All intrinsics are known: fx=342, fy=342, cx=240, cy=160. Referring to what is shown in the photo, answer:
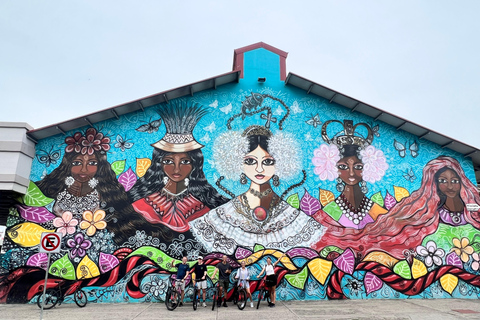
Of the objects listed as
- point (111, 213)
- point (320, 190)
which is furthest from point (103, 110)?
→ point (320, 190)

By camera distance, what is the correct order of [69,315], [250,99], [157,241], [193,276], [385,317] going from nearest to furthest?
[385,317], [69,315], [193,276], [157,241], [250,99]

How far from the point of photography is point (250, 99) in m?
15.9

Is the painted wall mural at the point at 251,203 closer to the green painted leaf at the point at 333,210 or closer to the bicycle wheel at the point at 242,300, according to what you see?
the green painted leaf at the point at 333,210

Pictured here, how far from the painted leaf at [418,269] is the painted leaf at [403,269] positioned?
0.21m

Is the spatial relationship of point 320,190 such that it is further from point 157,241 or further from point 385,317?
point 157,241

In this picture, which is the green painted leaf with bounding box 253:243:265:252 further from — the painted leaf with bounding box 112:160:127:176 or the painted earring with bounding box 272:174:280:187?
the painted leaf with bounding box 112:160:127:176

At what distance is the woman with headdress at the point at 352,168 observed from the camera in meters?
14.5

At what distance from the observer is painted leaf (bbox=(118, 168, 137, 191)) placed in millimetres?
14242

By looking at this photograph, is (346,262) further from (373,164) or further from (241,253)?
(373,164)

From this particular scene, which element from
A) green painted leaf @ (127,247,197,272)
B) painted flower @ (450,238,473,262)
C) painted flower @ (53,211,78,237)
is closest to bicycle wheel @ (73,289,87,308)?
green painted leaf @ (127,247,197,272)

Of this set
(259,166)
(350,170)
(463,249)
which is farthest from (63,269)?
(463,249)

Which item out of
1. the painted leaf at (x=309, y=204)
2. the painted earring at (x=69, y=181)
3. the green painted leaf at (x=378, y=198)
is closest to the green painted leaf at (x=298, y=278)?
the painted leaf at (x=309, y=204)

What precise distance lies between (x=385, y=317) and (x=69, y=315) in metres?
9.26

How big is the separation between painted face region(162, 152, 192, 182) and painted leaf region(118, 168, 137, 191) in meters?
1.33
